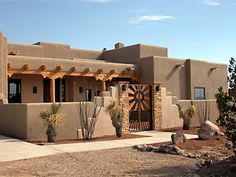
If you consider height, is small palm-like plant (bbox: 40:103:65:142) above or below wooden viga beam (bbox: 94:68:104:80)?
below

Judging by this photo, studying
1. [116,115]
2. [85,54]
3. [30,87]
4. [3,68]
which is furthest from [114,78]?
[116,115]

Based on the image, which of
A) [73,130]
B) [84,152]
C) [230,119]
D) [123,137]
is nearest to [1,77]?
[73,130]

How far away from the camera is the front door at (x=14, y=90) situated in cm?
2478

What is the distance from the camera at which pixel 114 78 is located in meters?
29.5

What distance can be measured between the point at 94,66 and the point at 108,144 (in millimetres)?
12411

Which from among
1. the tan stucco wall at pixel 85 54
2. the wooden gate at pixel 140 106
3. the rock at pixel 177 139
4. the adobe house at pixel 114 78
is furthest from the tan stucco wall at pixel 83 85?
the rock at pixel 177 139

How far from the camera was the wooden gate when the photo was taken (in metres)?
20.1

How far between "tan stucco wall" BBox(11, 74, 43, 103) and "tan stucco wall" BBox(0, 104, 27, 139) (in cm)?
675

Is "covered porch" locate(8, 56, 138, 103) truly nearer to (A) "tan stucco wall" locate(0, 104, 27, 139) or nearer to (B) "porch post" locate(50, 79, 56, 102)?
(B) "porch post" locate(50, 79, 56, 102)

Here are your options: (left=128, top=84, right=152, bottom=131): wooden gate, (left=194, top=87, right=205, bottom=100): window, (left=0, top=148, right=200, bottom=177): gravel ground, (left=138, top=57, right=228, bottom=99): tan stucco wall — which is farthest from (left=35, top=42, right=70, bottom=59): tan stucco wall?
(left=0, top=148, right=200, bottom=177): gravel ground

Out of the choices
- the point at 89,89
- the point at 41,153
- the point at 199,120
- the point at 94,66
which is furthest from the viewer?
the point at 89,89

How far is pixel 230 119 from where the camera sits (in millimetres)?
9836

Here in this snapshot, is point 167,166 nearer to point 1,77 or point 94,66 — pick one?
point 1,77

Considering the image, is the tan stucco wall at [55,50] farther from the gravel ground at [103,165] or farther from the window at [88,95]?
the gravel ground at [103,165]
